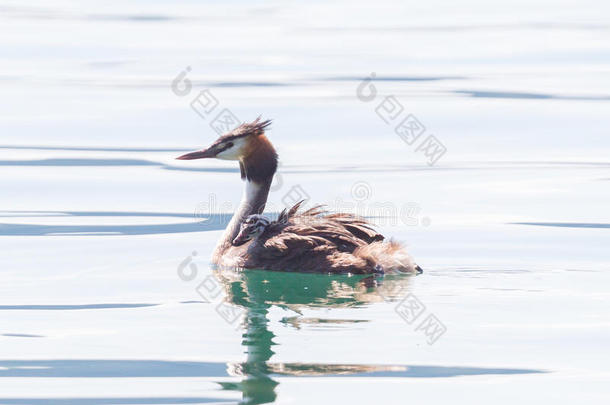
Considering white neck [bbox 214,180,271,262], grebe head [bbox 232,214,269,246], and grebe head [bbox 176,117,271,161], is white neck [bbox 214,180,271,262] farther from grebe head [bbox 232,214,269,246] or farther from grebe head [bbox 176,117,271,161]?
grebe head [bbox 232,214,269,246]

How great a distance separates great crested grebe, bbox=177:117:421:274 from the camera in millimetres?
10547

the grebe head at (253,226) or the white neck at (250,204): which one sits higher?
the white neck at (250,204)

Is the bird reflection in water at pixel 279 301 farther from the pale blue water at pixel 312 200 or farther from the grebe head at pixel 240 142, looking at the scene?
the grebe head at pixel 240 142

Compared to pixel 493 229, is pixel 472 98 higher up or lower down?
higher up

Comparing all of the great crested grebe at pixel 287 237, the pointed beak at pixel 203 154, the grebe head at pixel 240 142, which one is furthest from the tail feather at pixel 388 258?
the pointed beak at pixel 203 154

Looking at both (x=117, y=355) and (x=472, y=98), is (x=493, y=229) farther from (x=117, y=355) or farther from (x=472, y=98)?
(x=472, y=98)

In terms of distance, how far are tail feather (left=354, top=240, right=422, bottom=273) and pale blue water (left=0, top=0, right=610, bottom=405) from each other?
0.22 metres

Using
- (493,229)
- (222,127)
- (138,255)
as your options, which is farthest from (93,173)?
(493,229)

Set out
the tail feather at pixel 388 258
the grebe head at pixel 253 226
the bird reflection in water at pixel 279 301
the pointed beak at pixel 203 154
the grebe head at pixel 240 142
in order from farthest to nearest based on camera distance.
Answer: the pointed beak at pixel 203 154 → the grebe head at pixel 240 142 → the grebe head at pixel 253 226 → the tail feather at pixel 388 258 → the bird reflection in water at pixel 279 301

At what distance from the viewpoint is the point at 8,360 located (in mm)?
8289

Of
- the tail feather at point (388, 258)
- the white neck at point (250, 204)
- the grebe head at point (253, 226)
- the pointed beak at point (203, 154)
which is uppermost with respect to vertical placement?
the pointed beak at point (203, 154)

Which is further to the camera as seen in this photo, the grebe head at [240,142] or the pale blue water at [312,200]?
the grebe head at [240,142]

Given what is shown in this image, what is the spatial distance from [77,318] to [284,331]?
1681mm

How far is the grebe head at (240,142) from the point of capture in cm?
1141
